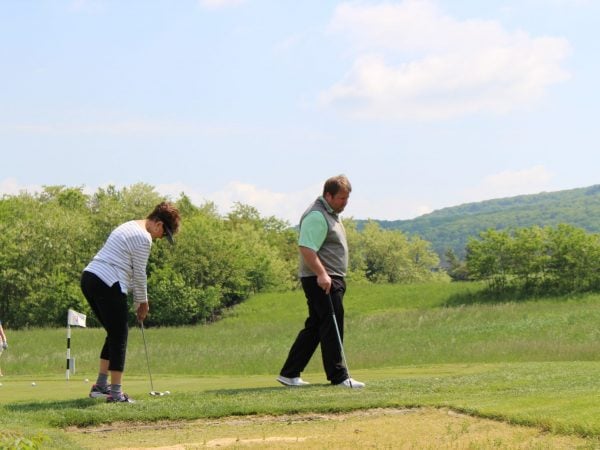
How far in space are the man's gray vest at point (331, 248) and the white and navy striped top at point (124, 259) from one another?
6.42 feet

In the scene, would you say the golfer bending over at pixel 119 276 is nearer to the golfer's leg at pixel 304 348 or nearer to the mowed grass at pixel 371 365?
the mowed grass at pixel 371 365

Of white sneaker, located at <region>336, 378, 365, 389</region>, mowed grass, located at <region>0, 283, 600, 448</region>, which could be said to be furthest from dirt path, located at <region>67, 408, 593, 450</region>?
white sneaker, located at <region>336, 378, 365, 389</region>

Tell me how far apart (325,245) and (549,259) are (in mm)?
39692

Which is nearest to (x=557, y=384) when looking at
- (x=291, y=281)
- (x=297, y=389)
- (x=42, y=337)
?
(x=297, y=389)

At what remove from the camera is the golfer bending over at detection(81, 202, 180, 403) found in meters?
9.88

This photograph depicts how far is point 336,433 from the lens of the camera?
802 cm

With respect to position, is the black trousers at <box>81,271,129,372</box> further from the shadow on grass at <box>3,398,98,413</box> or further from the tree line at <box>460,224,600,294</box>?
the tree line at <box>460,224,600,294</box>

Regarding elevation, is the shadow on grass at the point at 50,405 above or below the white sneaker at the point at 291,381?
above

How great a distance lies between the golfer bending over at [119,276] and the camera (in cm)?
988

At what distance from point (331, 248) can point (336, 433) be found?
3486mm

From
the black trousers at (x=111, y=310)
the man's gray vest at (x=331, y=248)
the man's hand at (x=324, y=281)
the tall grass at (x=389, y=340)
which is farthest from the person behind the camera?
the tall grass at (x=389, y=340)

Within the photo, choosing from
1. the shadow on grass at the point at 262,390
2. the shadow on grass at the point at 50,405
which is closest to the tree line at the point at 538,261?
the shadow on grass at the point at 262,390

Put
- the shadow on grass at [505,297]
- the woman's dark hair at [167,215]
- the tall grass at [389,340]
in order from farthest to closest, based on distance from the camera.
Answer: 1. the shadow on grass at [505,297]
2. the tall grass at [389,340]
3. the woman's dark hair at [167,215]

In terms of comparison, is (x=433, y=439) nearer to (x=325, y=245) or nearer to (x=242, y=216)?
(x=325, y=245)
